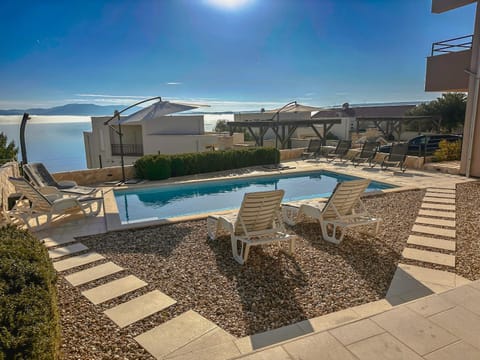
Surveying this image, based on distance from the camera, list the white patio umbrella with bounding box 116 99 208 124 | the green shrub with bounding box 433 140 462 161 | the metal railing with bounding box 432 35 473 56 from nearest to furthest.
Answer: the white patio umbrella with bounding box 116 99 208 124 < the metal railing with bounding box 432 35 473 56 < the green shrub with bounding box 433 140 462 161

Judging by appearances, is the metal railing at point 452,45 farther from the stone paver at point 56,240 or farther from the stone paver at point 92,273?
the stone paver at point 56,240

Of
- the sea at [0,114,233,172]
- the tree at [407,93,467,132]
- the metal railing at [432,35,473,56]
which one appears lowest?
the sea at [0,114,233,172]

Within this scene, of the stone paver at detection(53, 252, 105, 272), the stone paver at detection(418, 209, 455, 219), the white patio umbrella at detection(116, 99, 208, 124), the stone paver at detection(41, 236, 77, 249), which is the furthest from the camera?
the white patio umbrella at detection(116, 99, 208, 124)

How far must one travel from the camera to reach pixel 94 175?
415 inches

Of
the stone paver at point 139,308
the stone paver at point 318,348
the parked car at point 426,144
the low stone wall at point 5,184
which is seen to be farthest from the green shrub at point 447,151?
the low stone wall at point 5,184

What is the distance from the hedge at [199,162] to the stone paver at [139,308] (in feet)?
25.9

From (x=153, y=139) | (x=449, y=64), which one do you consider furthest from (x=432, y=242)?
(x=153, y=139)

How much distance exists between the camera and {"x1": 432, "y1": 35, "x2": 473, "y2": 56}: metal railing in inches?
407

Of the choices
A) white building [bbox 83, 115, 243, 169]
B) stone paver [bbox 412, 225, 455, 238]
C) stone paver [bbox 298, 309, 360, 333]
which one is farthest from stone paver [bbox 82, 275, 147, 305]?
white building [bbox 83, 115, 243, 169]

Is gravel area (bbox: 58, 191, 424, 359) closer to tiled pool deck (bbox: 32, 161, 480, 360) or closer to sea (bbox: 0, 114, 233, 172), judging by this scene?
tiled pool deck (bbox: 32, 161, 480, 360)

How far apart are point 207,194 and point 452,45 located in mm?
9806

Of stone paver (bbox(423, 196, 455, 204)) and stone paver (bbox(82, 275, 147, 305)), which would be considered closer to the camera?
stone paver (bbox(82, 275, 147, 305))

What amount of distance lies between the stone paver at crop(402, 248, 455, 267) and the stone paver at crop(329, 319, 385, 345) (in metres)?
2.06

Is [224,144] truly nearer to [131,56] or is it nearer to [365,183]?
[131,56]
